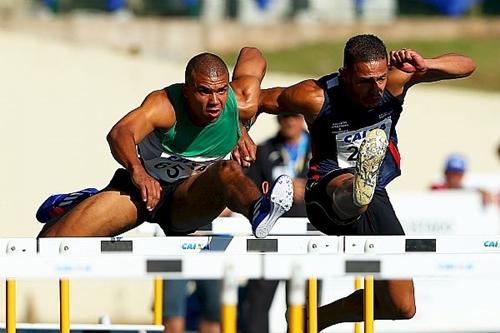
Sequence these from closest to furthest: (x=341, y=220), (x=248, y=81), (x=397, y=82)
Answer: (x=341, y=220) → (x=397, y=82) → (x=248, y=81)

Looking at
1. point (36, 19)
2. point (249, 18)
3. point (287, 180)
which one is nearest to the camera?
point (287, 180)

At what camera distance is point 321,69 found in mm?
28312

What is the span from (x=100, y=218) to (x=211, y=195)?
0.66 metres

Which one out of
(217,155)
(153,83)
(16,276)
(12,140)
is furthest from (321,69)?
(16,276)

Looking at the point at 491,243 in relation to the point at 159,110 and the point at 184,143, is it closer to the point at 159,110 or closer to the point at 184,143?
the point at 184,143

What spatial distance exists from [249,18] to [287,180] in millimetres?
22984

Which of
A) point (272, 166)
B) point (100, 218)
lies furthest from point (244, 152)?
point (272, 166)

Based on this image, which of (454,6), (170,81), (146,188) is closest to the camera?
(146,188)

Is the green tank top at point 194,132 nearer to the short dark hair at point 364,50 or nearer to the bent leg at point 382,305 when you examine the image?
the short dark hair at point 364,50

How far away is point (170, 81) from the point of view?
23906mm

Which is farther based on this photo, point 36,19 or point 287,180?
point 36,19

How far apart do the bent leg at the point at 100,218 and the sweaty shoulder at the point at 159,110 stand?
50cm

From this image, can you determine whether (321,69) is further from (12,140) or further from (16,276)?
(16,276)

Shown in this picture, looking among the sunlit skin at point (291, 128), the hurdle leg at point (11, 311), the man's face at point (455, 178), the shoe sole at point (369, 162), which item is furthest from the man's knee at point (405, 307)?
the man's face at point (455, 178)
